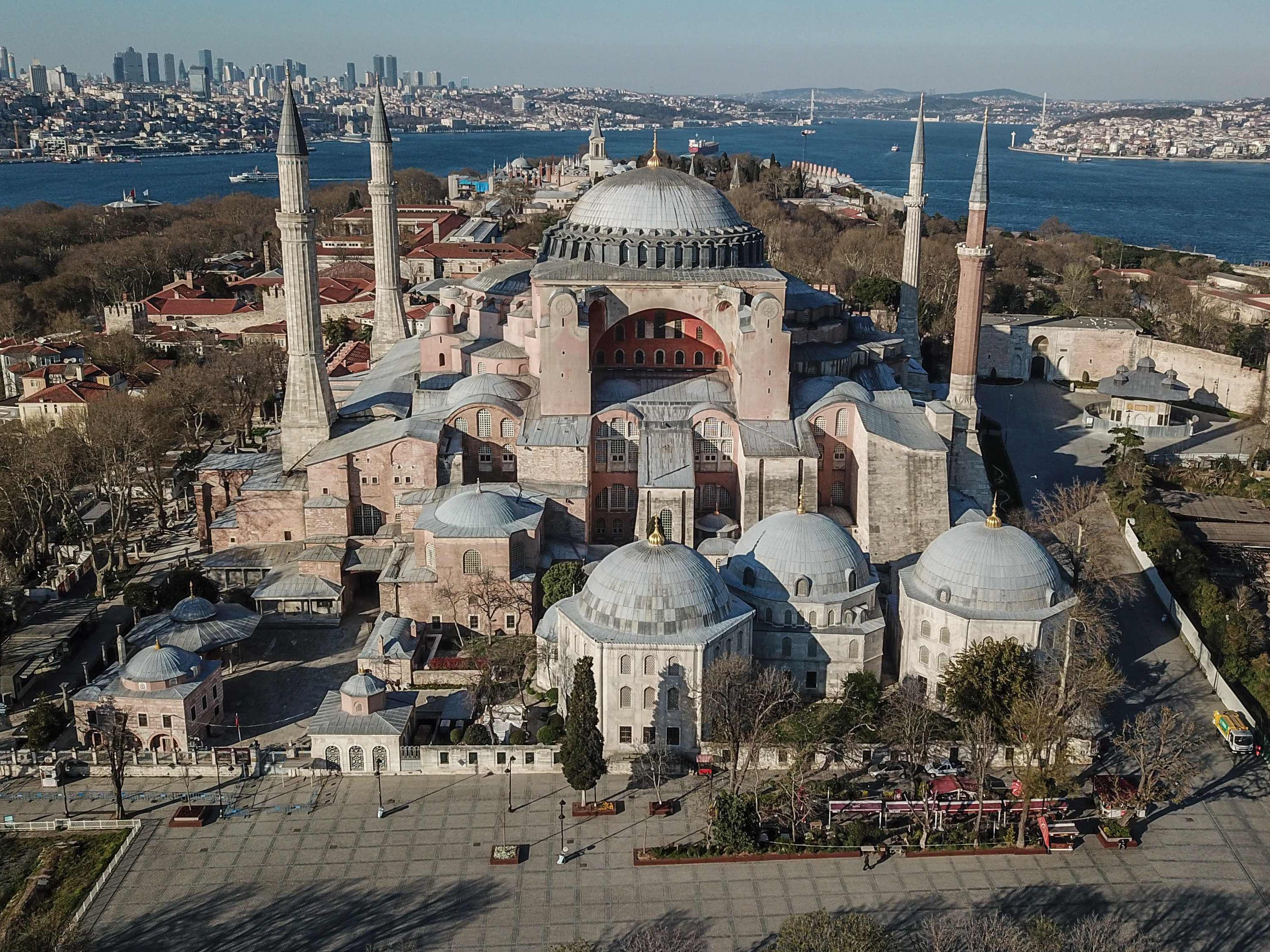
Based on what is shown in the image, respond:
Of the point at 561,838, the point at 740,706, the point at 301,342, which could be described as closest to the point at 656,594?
the point at 740,706

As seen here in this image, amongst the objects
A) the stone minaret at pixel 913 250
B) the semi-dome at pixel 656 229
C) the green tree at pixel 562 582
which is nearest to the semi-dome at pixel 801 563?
the green tree at pixel 562 582

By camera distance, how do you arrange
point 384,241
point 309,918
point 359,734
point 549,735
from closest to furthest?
point 309,918
point 359,734
point 549,735
point 384,241

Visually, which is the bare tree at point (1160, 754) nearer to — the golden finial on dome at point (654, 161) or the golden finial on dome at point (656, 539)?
the golden finial on dome at point (656, 539)

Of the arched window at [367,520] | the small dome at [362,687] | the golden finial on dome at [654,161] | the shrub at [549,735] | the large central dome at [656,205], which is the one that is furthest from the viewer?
the golden finial on dome at [654,161]

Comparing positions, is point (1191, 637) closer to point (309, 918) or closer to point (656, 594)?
point (656, 594)

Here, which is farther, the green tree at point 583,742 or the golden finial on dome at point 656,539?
the golden finial on dome at point 656,539
